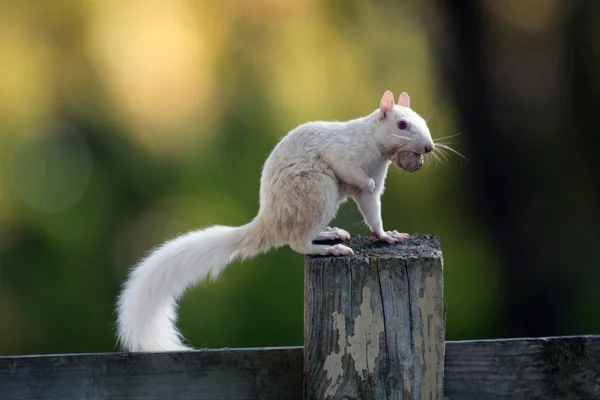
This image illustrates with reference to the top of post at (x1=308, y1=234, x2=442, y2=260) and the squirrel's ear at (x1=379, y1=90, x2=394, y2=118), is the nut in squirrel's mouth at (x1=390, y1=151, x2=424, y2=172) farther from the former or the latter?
the top of post at (x1=308, y1=234, x2=442, y2=260)

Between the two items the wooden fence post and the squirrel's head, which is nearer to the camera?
the wooden fence post

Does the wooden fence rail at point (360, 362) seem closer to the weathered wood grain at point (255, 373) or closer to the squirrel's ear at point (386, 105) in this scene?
the weathered wood grain at point (255, 373)

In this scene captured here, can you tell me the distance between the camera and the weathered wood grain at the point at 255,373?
1621 millimetres

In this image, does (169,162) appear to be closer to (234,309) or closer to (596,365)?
(234,309)

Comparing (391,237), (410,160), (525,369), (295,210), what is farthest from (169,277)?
(525,369)

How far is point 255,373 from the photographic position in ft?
5.45

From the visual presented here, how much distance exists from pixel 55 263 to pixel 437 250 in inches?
202

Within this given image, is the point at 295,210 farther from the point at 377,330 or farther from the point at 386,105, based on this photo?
the point at 377,330

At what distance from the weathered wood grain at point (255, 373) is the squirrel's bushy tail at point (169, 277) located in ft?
0.77

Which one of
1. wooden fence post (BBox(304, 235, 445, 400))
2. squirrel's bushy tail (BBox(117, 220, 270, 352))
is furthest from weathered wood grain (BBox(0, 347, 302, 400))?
squirrel's bushy tail (BBox(117, 220, 270, 352))

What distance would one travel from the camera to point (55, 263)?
20.6 feet

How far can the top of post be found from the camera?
1.64m

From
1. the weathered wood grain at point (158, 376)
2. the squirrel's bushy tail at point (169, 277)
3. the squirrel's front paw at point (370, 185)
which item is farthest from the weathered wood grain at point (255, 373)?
the squirrel's front paw at point (370, 185)

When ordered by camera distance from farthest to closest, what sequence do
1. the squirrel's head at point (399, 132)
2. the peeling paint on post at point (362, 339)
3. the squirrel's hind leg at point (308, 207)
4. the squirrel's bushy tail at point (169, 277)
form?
the squirrel's head at point (399, 132) → the squirrel's hind leg at point (308, 207) → the squirrel's bushy tail at point (169, 277) → the peeling paint on post at point (362, 339)
